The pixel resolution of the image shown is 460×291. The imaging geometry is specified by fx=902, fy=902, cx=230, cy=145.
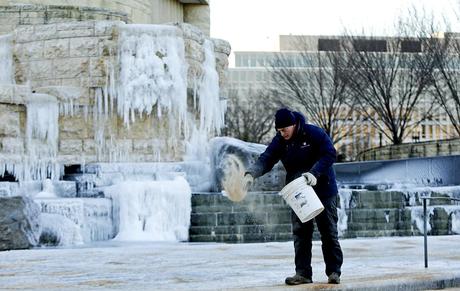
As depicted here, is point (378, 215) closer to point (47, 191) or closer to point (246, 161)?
point (246, 161)

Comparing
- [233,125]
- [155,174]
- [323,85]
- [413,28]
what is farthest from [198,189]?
[233,125]

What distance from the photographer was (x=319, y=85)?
5166 centimetres

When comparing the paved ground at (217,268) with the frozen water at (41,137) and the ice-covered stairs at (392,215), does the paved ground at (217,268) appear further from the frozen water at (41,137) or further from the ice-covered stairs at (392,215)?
the frozen water at (41,137)

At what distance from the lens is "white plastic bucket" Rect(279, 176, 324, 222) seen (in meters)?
7.70

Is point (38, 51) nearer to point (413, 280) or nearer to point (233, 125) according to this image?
point (413, 280)

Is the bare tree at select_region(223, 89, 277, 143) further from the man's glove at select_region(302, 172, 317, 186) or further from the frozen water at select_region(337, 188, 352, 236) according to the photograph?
the man's glove at select_region(302, 172, 317, 186)

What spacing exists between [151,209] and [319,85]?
35.5 metres

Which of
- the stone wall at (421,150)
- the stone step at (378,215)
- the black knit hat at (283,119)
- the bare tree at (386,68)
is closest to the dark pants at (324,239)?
the black knit hat at (283,119)

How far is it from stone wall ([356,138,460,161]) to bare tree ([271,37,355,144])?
5308 millimetres

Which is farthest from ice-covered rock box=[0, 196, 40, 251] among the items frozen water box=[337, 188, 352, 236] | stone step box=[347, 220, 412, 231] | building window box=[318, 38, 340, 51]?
building window box=[318, 38, 340, 51]

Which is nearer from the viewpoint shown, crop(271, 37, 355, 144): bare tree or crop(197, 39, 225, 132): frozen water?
crop(197, 39, 225, 132): frozen water

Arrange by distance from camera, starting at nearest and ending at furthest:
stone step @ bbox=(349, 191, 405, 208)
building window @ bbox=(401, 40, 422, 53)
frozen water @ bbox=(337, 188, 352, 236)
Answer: frozen water @ bbox=(337, 188, 352, 236) → stone step @ bbox=(349, 191, 405, 208) → building window @ bbox=(401, 40, 422, 53)

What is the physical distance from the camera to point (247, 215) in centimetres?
1695

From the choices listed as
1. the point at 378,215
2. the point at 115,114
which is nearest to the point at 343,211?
the point at 378,215
